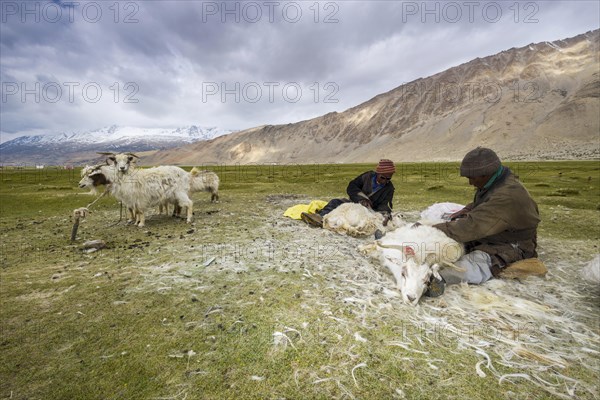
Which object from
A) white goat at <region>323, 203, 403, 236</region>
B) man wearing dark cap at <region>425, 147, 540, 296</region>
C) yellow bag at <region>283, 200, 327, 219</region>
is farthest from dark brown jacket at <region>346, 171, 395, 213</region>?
man wearing dark cap at <region>425, 147, 540, 296</region>

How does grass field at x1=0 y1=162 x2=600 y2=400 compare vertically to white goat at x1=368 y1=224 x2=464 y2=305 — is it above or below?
below

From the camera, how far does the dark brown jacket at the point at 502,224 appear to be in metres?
5.76

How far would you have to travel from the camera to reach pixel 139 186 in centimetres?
1060

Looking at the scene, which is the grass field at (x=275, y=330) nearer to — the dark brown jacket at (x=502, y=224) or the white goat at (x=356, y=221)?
the dark brown jacket at (x=502, y=224)

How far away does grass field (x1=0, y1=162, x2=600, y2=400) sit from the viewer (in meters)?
→ 3.40

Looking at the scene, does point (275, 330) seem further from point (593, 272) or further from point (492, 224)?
point (593, 272)

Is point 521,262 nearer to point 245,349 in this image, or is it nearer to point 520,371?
point 520,371

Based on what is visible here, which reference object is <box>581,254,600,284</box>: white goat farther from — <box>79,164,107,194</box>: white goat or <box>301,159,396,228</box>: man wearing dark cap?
<box>79,164,107,194</box>: white goat

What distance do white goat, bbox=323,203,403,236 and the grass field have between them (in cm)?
170

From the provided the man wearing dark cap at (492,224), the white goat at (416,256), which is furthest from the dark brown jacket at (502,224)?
the white goat at (416,256)

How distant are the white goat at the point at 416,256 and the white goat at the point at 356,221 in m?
2.42

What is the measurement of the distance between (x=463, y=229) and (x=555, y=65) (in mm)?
223016

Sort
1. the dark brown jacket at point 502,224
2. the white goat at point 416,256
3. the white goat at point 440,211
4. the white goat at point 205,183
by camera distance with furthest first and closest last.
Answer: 1. the white goat at point 205,183
2. the white goat at point 440,211
3. the dark brown jacket at point 502,224
4. the white goat at point 416,256

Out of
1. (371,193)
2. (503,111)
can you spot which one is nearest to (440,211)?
(371,193)
